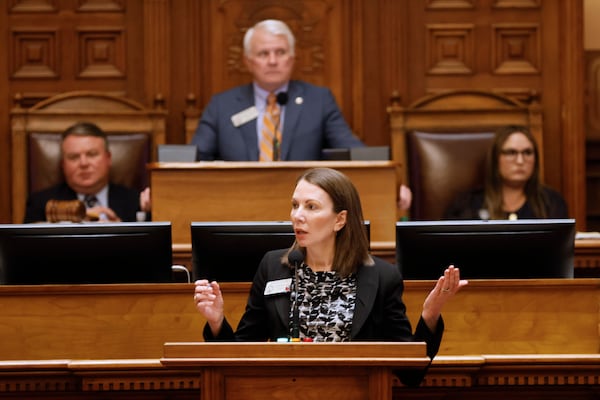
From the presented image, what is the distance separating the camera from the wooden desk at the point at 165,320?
3.14 meters

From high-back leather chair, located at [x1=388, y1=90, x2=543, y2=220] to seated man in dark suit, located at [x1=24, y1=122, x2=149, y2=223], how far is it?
139 cm

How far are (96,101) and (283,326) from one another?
10.2 feet

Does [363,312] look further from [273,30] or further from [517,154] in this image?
[273,30]

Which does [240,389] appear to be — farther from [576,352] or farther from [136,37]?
[136,37]

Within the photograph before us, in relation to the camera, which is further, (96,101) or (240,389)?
(96,101)

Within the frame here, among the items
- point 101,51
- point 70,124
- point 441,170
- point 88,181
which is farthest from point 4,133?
point 441,170

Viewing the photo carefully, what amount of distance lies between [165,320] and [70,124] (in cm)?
262

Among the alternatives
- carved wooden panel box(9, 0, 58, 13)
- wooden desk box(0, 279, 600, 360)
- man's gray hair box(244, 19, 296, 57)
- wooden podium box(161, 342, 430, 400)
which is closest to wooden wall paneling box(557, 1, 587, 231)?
man's gray hair box(244, 19, 296, 57)

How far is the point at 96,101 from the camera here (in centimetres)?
565

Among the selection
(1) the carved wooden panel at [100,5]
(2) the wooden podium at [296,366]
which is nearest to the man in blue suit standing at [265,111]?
(1) the carved wooden panel at [100,5]

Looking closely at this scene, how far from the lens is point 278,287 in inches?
112

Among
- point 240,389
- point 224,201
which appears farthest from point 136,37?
point 240,389

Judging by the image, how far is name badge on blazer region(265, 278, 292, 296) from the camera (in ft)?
9.34

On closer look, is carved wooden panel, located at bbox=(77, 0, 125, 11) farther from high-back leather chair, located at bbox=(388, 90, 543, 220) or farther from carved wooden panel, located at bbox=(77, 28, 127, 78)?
high-back leather chair, located at bbox=(388, 90, 543, 220)
